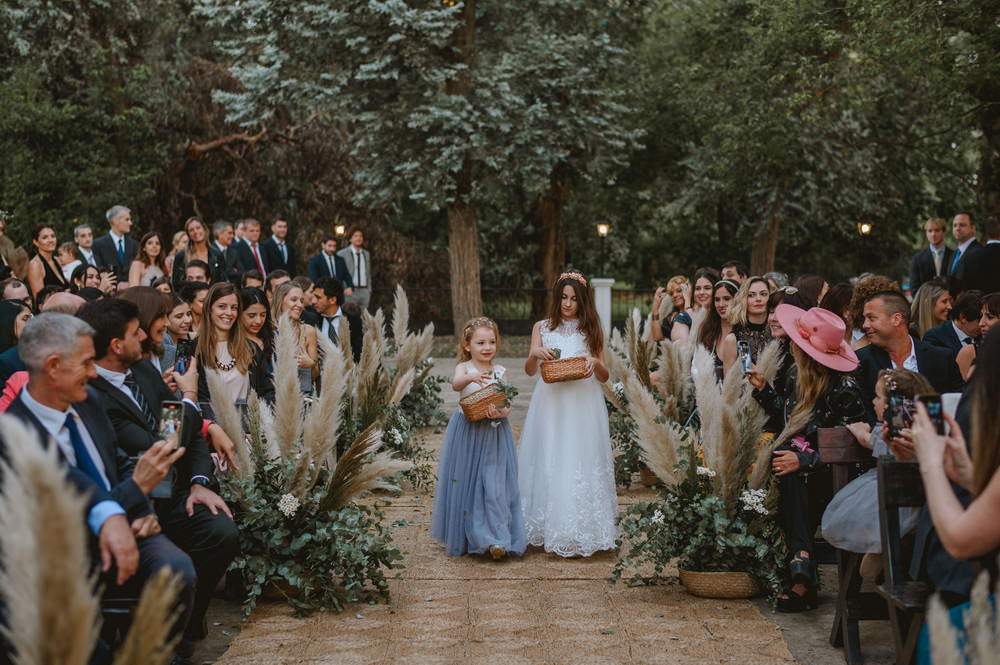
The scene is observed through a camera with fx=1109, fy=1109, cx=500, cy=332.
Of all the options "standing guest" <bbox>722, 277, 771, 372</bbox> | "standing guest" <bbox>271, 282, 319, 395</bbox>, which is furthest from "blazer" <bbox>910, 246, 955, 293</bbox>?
"standing guest" <bbox>271, 282, 319, 395</bbox>

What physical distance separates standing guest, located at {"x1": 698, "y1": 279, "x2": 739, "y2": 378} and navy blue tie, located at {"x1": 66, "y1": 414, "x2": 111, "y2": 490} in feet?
15.7

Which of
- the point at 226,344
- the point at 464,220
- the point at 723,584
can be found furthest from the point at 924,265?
the point at 464,220

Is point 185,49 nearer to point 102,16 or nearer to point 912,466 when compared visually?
point 102,16

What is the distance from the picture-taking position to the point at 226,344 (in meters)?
7.05

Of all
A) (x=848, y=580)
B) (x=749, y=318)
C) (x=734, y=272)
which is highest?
(x=734, y=272)

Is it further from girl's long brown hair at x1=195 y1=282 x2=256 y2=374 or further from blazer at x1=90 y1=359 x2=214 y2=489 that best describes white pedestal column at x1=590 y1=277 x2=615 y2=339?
blazer at x1=90 y1=359 x2=214 y2=489

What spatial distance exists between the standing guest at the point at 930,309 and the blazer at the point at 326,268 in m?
9.22

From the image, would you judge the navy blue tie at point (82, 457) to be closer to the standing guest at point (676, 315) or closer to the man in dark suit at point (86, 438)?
the man in dark suit at point (86, 438)

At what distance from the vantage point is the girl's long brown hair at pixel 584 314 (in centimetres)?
791

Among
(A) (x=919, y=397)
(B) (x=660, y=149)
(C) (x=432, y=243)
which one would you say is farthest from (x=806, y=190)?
(A) (x=919, y=397)

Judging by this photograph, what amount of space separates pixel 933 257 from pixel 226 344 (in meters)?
9.67

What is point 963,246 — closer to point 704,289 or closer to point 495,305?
point 704,289

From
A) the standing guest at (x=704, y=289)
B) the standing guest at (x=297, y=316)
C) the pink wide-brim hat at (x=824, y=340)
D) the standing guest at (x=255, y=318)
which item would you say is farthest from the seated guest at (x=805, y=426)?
the standing guest at (x=297, y=316)

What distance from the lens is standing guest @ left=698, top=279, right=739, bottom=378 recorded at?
8.10m
